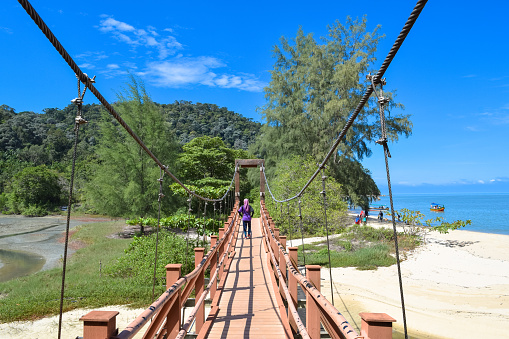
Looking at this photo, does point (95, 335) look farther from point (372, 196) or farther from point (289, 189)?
point (372, 196)

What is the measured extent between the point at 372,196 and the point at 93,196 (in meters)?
15.6

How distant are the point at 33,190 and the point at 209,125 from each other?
1140 inches

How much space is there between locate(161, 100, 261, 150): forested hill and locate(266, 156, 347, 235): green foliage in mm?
23326

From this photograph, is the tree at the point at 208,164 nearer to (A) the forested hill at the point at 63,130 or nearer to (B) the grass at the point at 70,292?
(B) the grass at the point at 70,292

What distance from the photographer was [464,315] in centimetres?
673

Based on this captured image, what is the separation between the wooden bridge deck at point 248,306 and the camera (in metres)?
3.06

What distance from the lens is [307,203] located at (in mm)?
14484

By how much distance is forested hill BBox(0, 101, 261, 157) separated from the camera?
43094 mm

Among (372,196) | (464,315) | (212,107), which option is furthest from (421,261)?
(212,107)

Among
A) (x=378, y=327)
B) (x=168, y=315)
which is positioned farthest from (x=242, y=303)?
(x=378, y=327)

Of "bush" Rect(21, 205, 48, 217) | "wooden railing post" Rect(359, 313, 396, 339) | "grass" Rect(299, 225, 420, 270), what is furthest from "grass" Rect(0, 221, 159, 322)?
"bush" Rect(21, 205, 48, 217)

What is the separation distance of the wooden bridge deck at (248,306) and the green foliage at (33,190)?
3259cm

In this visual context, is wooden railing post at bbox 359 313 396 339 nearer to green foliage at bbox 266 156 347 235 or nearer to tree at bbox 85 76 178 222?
green foliage at bbox 266 156 347 235

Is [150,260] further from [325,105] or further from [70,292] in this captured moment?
[325,105]
